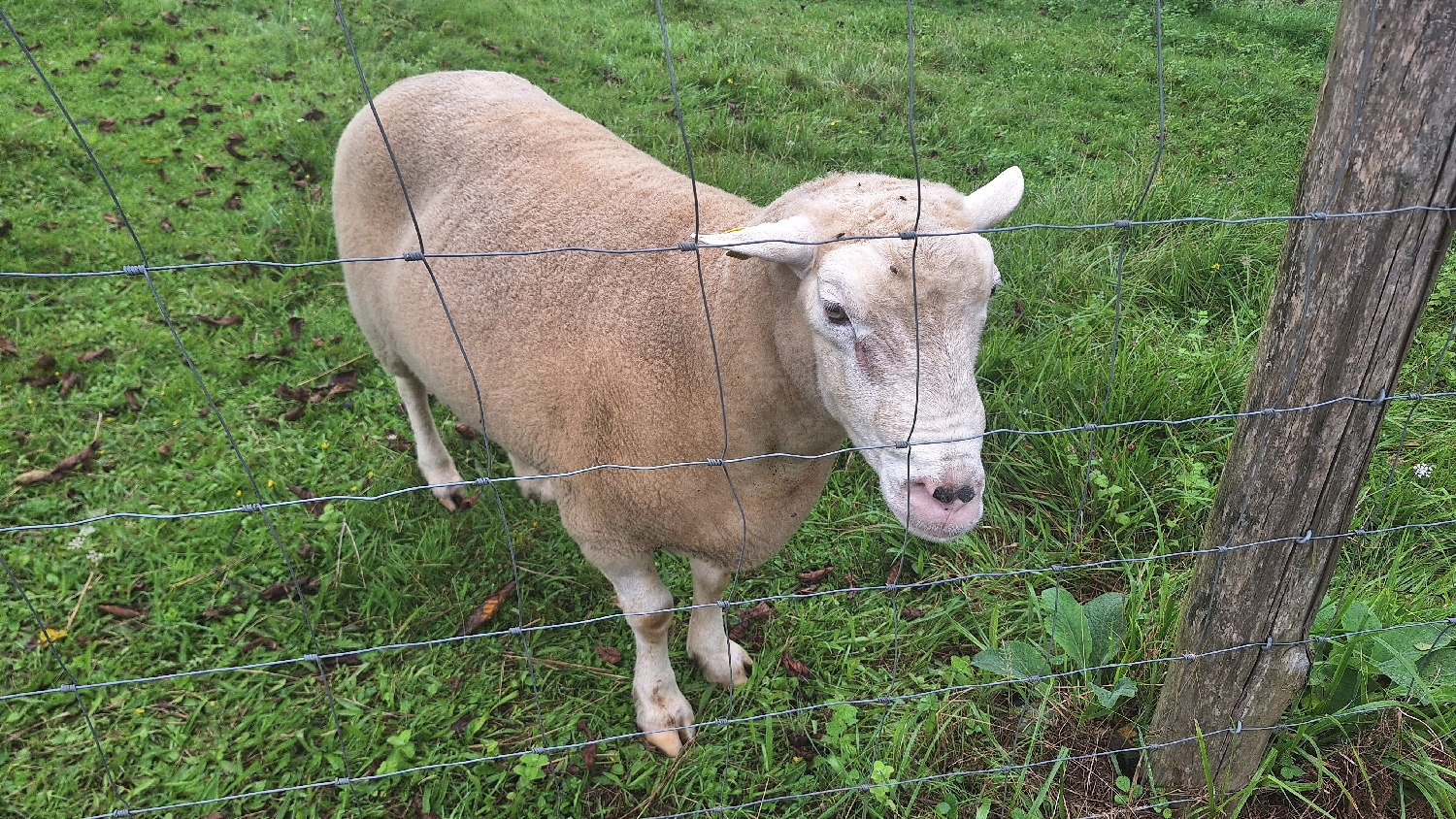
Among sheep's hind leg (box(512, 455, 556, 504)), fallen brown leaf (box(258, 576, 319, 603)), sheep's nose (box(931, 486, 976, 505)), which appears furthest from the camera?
sheep's hind leg (box(512, 455, 556, 504))

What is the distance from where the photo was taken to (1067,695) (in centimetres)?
251

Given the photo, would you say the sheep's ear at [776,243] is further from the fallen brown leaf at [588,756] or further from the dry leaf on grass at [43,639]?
the dry leaf on grass at [43,639]

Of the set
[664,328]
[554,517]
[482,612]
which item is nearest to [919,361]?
[664,328]

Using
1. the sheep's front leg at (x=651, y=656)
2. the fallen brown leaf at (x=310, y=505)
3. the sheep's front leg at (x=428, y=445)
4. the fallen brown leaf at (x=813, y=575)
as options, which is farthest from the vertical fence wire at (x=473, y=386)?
the fallen brown leaf at (x=813, y=575)

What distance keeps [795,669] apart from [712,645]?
0.96 feet

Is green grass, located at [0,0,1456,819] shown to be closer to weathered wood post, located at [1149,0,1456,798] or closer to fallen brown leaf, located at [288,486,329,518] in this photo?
fallen brown leaf, located at [288,486,329,518]

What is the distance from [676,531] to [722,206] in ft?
3.11

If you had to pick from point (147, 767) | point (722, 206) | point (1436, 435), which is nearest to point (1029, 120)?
point (1436, 435)

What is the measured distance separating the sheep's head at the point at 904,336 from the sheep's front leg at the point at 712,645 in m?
1.11

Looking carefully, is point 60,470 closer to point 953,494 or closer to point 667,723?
point 667,723

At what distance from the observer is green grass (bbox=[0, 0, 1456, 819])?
253 centimetres

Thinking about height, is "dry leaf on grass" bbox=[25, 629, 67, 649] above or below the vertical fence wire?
below

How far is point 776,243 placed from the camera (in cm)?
183

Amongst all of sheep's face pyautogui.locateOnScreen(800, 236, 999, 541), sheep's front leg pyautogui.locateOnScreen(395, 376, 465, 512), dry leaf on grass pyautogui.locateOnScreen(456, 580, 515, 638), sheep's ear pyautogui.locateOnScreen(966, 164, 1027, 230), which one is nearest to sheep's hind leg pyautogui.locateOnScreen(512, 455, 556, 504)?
sheep's front leg pyautogui.locateOnScreen(395, 376, 465, 512)
